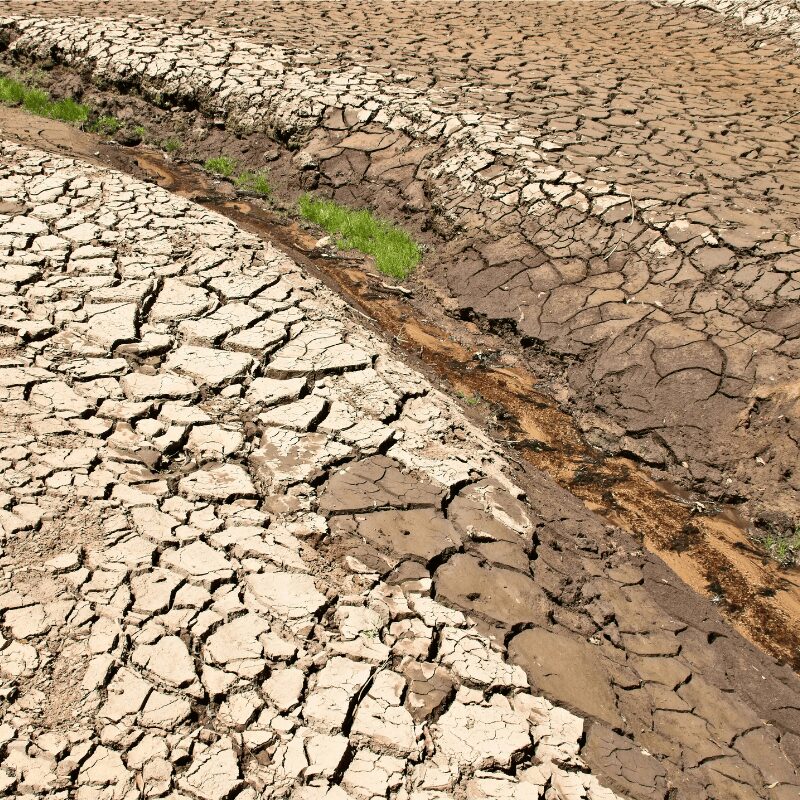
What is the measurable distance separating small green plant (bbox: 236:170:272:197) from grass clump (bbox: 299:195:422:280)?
13.6 inches

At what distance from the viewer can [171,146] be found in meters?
6.61

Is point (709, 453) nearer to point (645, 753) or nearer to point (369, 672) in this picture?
point (645, 753)

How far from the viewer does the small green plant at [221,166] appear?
20.8 feet

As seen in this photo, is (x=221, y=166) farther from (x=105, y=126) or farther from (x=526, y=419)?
(x=526, y=419)

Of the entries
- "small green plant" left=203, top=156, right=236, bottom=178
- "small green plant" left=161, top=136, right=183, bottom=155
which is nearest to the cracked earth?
"small green plant" left=203, top=156, right=236, bottom=178

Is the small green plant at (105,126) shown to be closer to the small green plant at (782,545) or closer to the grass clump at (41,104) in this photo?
the grass clump at (41,104)

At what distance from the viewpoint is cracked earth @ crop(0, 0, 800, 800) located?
2203 mm

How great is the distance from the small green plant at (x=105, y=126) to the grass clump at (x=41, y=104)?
11 centimetres

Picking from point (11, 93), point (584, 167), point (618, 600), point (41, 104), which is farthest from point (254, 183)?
point (618, 600)

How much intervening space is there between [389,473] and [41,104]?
5.47 metres

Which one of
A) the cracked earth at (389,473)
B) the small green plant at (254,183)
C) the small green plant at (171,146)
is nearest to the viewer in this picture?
the cracked earth at (389,473)

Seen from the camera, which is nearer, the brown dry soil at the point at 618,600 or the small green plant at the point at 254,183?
the brown dry soil at the point at 618,600

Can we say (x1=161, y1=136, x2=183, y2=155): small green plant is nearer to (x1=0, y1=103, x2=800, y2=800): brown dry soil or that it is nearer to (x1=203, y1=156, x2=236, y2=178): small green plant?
(x1=203, y1=156, x2=236, y2=178): small green plant

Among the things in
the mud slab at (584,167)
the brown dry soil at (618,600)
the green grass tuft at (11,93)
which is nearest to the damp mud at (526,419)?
the brown dry soil at (618,600)
